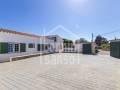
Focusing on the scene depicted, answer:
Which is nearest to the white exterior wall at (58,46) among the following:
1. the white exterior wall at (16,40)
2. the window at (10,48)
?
the white exterior wall at (16,40)

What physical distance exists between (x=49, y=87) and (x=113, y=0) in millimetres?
9129

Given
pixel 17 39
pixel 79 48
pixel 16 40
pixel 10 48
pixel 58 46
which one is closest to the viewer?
pixel 10 48

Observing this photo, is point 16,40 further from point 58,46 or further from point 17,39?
point 58,46

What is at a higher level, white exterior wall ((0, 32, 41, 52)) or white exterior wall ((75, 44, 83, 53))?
white exterior wall ((0, 32, 41, 52))

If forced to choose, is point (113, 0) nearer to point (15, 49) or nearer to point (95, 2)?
point (95, 2)

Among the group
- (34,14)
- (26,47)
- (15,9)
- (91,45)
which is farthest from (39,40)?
(91,45)

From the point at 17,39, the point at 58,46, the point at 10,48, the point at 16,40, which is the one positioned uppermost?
the point at 17,39

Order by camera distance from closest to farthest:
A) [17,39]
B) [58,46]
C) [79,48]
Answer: [17,39] < [79,48] < [58,46]

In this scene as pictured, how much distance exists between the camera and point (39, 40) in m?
20.6

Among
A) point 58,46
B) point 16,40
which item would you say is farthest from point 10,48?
point 58,46

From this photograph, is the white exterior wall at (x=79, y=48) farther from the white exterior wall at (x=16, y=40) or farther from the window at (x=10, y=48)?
the window at (x=10, y=48)

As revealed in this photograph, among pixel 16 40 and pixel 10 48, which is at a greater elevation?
pixel 16 40

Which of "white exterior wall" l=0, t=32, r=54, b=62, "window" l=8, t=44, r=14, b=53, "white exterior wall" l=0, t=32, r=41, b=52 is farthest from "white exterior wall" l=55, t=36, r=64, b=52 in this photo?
"window" l=8, t=44, r=14, b=53

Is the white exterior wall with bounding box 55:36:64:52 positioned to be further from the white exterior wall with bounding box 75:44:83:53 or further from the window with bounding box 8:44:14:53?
the window with bounding box 8:44:14:53
